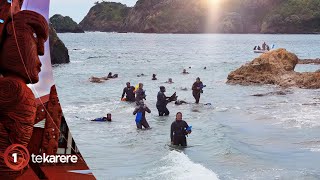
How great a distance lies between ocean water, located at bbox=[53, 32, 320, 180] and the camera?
12.3 ft

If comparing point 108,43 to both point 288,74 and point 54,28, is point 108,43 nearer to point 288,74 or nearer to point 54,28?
point 54,28

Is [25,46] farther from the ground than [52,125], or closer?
farther from the ground

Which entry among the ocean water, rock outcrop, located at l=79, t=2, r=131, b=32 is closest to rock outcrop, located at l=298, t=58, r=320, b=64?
the ocean water

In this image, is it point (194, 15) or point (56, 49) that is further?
point (194, 15)

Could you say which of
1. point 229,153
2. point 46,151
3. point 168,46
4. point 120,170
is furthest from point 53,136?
point 229,153

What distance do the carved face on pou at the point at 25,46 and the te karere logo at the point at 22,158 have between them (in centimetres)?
35

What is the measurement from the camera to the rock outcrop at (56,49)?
271cm

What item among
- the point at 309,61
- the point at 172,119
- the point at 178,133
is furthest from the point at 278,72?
the point at 178,133

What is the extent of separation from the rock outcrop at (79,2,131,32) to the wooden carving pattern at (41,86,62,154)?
1.65ft

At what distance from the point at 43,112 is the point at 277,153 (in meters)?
7.26

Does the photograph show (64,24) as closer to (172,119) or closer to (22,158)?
(22,158)

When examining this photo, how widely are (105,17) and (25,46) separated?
823 millimetres

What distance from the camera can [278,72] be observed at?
2891 cm

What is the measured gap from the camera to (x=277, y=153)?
9305 mm
